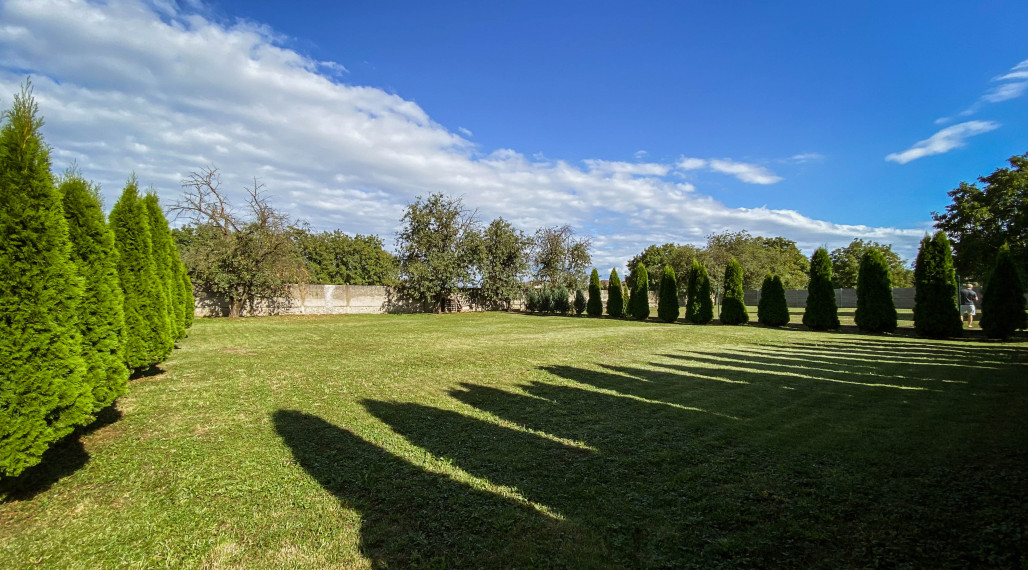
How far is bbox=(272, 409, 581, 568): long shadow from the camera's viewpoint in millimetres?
2346

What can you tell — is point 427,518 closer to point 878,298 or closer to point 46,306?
point 46,306

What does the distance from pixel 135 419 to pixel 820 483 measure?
6851 millimetres

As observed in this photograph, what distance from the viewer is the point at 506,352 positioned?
10383mm

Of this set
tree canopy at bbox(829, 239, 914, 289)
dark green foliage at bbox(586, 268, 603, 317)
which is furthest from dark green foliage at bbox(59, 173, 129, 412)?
tree canopy at bbox(829, 239, 914, 289)

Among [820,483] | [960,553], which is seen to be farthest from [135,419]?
[960,553]

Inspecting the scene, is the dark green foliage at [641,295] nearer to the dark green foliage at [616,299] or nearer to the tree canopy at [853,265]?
the dark green foliage at [616,299]

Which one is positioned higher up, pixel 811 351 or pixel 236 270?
pixel 236 270

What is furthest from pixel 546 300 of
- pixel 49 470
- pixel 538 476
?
pixel 49 470

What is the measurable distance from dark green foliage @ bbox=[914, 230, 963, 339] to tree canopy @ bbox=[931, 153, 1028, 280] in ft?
45.8

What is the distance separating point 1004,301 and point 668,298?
443 inches

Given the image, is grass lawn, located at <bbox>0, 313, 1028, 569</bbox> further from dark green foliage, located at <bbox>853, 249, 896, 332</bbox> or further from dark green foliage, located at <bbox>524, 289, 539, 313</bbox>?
dark green foliage, located at <bbox>524, 289, 539, 313</bbox>

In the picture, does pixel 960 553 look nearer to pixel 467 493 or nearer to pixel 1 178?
pixel 467 493

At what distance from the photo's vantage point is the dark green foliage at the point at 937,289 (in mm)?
12398

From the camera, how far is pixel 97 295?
154 inches
